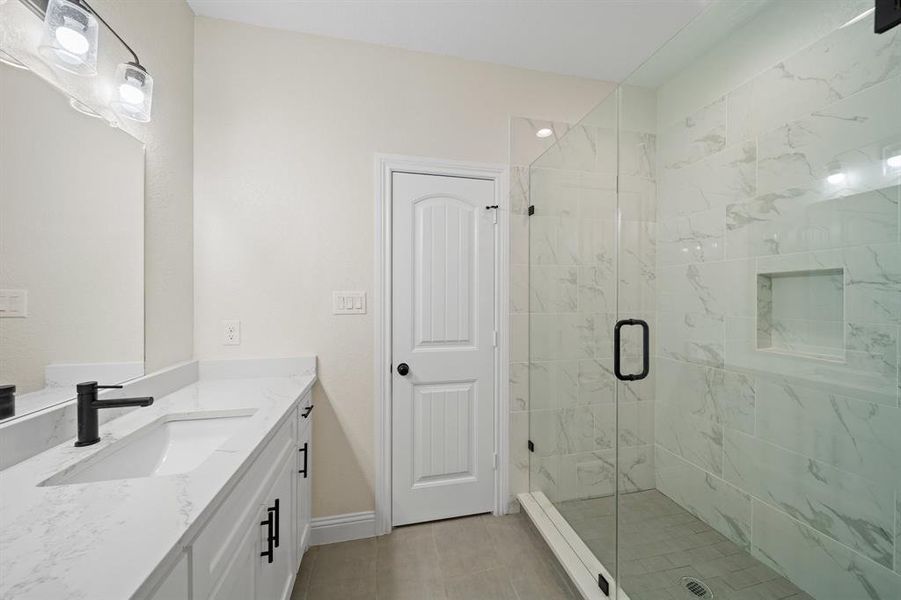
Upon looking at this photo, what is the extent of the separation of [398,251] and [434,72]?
3.51 feet

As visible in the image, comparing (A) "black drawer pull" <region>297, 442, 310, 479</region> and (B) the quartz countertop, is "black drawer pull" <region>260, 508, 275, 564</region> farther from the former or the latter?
(A) "black drawer pull" <region>297, 442, 310, 479</region>

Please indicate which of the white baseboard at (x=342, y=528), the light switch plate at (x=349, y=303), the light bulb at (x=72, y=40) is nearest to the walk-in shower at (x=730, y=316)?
the white baseboard at (x=342, y=528)

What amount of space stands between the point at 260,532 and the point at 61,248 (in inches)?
40.6

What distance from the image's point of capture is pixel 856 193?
99 cm

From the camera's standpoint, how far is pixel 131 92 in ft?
4.03

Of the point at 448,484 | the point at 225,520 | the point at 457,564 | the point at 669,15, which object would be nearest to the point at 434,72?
the point at 669,15

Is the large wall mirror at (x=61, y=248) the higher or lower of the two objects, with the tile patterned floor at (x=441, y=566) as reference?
higher

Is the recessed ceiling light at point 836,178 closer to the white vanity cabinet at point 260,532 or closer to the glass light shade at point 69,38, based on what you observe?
the white vanity cabinet at point 260,532

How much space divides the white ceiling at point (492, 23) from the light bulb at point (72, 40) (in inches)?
36.0

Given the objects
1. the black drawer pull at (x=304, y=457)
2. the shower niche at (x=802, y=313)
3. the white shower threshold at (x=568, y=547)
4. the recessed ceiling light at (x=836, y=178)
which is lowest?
the white shower threshold at (x=568, y=547)

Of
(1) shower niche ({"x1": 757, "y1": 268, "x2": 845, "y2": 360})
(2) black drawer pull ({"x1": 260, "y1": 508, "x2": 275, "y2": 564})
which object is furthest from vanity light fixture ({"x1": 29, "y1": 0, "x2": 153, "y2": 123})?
(1) shower niche ({"x1": 757, "y1": 268, "x2": 845, "y2": 360})

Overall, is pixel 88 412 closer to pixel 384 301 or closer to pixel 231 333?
pixel 231 333

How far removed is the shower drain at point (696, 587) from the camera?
1.22 m

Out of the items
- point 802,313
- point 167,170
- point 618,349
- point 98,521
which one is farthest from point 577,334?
point 167,170
